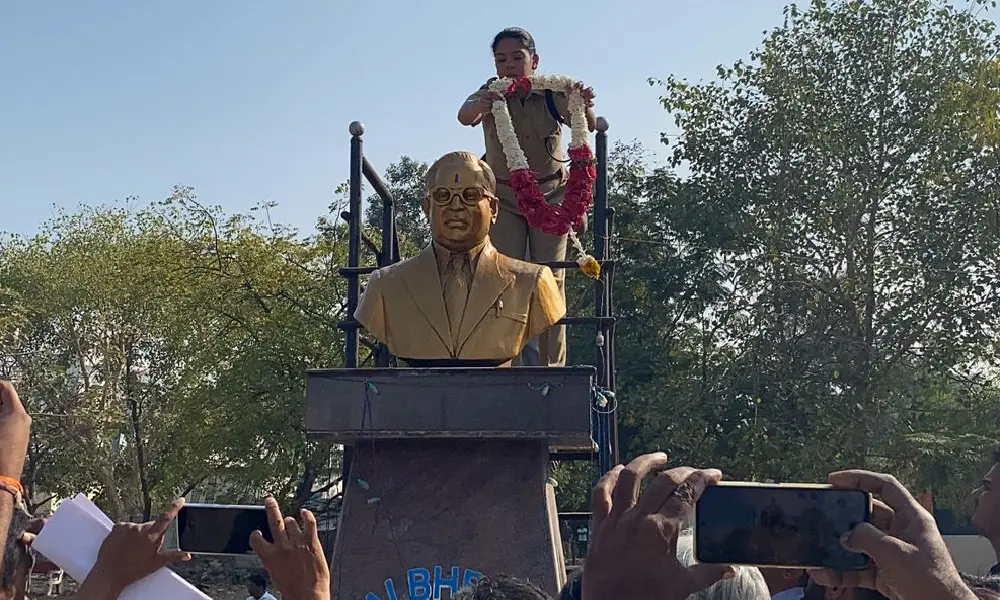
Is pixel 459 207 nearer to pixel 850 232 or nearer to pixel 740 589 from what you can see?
pixel 740 589

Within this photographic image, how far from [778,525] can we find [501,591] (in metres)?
0.61

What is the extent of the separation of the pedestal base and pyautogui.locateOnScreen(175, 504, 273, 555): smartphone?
2.72 metres

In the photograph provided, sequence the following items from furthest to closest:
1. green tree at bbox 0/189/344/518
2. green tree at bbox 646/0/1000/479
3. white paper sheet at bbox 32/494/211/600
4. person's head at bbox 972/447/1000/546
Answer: green tree at bbox 0/189/344/518 → green tree at bbox 646/0/1000/479 → person's head at bbox 972/447/1000/546 → white paper sheet at bbox 32/494/211/600

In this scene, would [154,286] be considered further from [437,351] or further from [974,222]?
[437,351]

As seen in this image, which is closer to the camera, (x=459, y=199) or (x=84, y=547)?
(x=84, y=547)

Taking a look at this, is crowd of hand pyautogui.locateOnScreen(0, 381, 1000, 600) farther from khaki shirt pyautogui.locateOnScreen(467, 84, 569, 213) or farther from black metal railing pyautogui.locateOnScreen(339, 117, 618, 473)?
khaki shirt pyautogui.locateOnScreen(467, 84, 569, 213)

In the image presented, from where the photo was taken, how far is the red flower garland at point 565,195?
21.3ft

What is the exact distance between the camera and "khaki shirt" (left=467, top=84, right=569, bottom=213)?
22.5 feet

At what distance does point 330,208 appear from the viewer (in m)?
19.3

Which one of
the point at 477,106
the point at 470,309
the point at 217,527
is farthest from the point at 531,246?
the point at 217,527

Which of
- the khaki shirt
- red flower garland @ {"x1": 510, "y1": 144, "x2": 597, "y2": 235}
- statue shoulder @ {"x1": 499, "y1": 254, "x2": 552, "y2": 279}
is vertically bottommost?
statue shoulder @ {"x1": 499, "y1": 254, "x2": 552, "y2": 279}

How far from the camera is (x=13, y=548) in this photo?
2.18 metres

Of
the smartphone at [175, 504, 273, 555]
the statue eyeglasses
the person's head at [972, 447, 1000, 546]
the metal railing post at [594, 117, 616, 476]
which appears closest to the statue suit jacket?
the statue eyeglasses

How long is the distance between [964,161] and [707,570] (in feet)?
44.2
